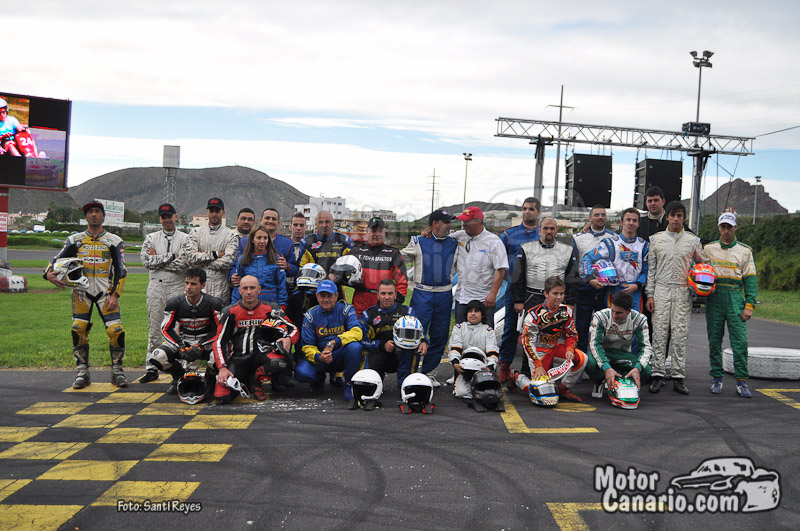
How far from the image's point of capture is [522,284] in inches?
307

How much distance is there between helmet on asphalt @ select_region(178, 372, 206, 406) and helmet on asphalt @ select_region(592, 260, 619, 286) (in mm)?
5135

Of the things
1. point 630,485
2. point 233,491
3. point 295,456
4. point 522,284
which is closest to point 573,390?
point 522,284

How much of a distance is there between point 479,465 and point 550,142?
83.8 ft

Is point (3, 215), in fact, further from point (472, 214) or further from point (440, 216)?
point (472, 214)

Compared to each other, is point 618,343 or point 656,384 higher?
point 618,343

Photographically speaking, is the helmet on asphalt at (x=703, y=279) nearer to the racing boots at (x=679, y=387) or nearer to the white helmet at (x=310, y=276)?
the racing boots at (x=679, y=387)

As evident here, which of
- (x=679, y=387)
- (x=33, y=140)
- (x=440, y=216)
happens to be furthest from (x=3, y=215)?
(x=679, y=387)

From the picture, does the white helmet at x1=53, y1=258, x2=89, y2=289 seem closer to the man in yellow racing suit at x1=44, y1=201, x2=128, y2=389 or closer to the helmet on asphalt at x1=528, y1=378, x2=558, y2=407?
the man in yellow racing suit at x1=44, y1=201, x2=128, y2=389

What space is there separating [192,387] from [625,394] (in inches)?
198

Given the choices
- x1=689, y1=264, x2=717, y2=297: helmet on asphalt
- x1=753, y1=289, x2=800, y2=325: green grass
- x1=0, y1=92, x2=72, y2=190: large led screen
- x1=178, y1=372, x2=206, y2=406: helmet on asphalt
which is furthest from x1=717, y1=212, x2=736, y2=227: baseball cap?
x1=0, y1=92, x2=72, y2=190: large led screen

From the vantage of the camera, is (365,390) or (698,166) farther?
(698,166)

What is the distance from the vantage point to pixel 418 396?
641 cm

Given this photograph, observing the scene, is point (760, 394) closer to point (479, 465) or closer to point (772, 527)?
point (772, 527)

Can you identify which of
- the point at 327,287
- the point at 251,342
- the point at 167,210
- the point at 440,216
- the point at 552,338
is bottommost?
the point at 251,342
